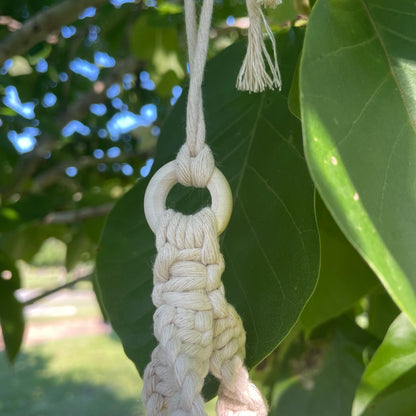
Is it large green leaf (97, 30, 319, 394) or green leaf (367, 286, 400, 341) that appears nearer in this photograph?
large green leaf (97, 30, 319, 394)

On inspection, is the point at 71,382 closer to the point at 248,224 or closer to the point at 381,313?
the point at 381,313

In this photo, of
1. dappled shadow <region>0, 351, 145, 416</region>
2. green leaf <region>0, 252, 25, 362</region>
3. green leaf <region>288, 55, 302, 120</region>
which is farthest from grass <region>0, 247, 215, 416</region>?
green leaf <region>288, 55, 302, 120</region>

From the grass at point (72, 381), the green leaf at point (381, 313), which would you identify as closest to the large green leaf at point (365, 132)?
the green leaf at point (381, 313)

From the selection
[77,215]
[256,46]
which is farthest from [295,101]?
[77,215]

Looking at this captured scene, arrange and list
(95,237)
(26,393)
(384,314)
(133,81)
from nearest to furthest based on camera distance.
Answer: (384,314)
(95,237)
(133,81)
(26,393)

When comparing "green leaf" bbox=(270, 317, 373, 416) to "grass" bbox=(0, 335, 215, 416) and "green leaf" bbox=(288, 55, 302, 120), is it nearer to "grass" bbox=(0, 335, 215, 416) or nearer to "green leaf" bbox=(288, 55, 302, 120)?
"green leaf" bbox=(288, 55, 302, 120)

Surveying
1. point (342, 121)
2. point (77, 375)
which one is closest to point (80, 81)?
point (342, 121)

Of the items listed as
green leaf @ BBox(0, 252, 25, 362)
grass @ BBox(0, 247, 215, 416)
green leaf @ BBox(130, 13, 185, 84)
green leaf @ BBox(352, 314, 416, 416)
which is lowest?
grass @ BBox(0, 247, 215, 416)

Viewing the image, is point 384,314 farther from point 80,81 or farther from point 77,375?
point 77,375
